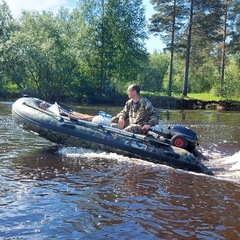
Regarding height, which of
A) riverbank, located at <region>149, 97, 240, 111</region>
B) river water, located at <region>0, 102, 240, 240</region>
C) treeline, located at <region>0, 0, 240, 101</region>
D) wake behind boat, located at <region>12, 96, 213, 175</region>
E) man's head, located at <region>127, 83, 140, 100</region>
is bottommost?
river water, located at <region>0, 102, 240, 240</region>

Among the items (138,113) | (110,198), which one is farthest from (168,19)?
(110,198)

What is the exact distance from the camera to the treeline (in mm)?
28859

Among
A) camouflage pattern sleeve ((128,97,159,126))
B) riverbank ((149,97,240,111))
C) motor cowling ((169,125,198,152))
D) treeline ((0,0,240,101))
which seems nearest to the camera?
motor cowling ((169,125,198,152))

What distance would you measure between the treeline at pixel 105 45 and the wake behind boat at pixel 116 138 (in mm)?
21058

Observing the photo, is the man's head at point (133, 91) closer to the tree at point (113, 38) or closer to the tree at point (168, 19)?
the tree at point (168, 19)

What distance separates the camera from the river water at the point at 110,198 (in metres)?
3.95

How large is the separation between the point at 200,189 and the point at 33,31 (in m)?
27.7

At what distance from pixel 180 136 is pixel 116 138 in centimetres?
130

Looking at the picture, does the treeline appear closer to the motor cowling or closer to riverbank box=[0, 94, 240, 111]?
riverbank box=[0, 94, 240, 111]

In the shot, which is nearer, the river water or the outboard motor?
the river water

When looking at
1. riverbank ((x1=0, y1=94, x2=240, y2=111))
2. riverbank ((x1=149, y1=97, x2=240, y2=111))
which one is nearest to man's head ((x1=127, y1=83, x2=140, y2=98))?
riverbank ((x1=0, y1=94, x2=240, y2=111))

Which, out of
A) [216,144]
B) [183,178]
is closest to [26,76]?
[216,144]

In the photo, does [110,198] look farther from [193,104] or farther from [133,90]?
[193,104]

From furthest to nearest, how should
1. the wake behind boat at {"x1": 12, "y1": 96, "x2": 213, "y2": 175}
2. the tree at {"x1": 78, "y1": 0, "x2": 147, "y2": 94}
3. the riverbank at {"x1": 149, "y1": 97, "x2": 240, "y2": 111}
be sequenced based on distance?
the tree at {"x1": 78, "y1": 0, "x2": 147, "y2": 94}, the riverbank at {"x1": 149, "y1": 97, "x2": 240, "y2": 111}, the wake behind boat at {"x1": 12, "y1": 96, "x2": 213, "y2": 175}
